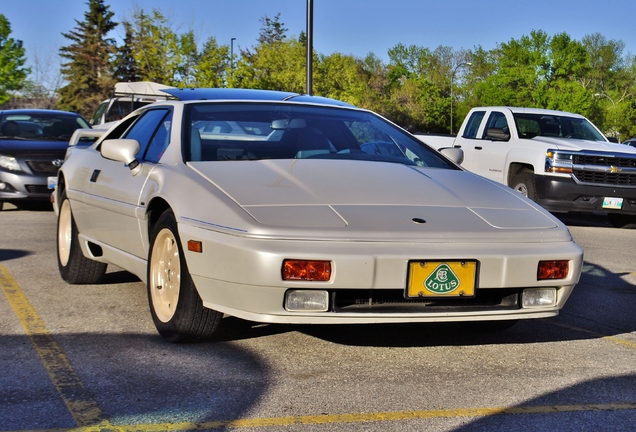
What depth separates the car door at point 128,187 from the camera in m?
5.08

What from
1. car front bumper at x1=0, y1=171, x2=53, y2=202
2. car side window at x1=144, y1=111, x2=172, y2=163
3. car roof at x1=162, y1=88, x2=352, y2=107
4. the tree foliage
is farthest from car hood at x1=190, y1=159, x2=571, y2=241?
the tree foliage

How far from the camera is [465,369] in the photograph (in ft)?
13.7

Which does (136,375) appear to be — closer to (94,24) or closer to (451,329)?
(451,329)

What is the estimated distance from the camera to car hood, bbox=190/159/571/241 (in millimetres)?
4062

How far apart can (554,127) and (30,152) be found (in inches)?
315

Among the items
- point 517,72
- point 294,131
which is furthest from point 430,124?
point 294,131

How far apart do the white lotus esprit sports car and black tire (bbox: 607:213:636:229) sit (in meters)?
8.47

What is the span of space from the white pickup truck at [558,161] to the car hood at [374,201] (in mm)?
7559

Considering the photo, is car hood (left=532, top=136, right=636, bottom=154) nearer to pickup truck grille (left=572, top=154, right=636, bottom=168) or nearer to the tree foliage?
pickup truck grille (left=572, top=154, right=636, bottom=168)

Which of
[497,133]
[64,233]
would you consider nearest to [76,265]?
[64,233]

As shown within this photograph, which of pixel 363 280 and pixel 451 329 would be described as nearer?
pixel 363 280

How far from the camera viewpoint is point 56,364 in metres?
4.13

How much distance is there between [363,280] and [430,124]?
8779 cm

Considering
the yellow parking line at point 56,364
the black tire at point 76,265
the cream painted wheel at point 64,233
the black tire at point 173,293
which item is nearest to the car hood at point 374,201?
the black tire at point 173,293
